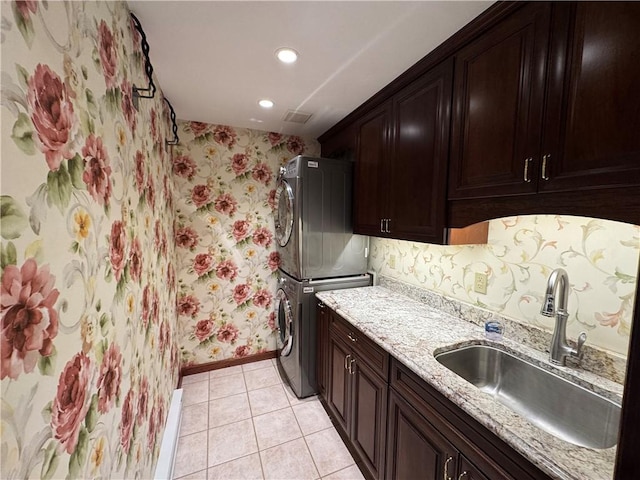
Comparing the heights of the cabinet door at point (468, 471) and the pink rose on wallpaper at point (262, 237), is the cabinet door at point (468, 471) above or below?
below

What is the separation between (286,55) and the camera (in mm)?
1374

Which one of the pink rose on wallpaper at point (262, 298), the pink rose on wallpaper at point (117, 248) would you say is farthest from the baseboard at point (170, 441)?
the pink rose on wallpaper at point (117, 248)

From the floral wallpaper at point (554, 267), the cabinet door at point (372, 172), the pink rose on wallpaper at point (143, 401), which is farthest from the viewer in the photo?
the cabinet door at point (372, 172)

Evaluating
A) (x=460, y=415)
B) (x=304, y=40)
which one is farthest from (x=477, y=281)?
(x=304, y=40)

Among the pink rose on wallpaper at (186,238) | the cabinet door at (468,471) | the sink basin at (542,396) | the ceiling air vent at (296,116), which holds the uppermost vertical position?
the ceiling air vent at (296,116)

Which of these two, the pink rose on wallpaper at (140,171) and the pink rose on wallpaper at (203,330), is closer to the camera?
the pink rose on wallpaper at (140,171)

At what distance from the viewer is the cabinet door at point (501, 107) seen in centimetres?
93

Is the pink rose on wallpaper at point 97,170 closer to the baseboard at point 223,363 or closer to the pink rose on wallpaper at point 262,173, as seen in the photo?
the pink rose on wallpaper at point 262,173

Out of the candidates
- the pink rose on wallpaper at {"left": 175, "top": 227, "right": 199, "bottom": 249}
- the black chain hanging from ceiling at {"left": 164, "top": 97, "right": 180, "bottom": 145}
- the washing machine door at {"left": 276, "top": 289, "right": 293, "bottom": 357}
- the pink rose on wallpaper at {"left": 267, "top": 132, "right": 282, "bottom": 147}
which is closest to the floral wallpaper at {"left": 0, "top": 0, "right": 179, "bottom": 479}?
the black chain hanging from ceiling at {"left": 164, "top": 97, "right": 180, "bottom": 145}

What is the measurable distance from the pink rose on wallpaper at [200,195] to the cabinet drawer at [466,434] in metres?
2.16

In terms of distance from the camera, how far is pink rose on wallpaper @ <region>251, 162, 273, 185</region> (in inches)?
104

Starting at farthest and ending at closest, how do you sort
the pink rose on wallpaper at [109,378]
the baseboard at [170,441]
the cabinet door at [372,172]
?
the cabinet door at [372,172] → the baseboard at [170,441] → the pink rose on wallpaper at [109,378]

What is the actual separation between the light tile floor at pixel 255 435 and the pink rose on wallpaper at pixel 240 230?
1.37 m

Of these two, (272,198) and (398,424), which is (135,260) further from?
(272,198)
